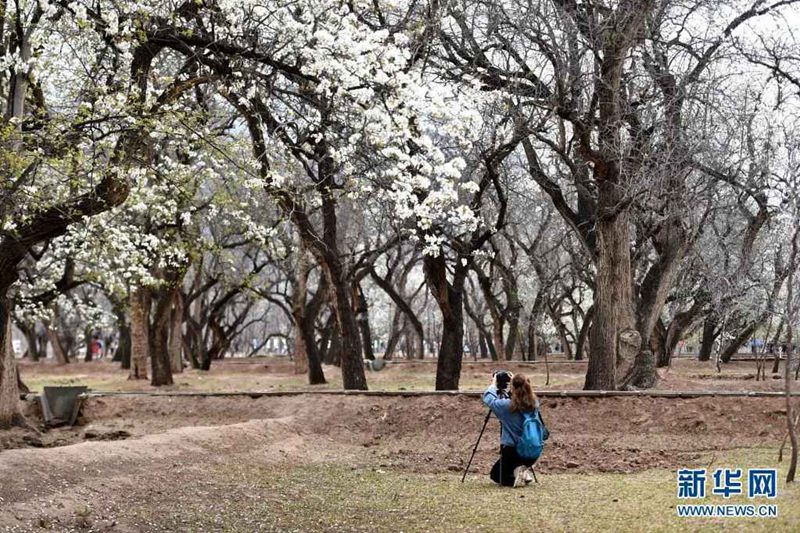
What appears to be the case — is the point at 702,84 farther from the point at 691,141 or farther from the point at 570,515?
the point at 570,515

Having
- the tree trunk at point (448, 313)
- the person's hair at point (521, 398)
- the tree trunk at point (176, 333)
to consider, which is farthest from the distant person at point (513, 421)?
the tree trunk at point (176, 333)

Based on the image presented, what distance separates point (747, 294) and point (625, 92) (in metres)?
11.4

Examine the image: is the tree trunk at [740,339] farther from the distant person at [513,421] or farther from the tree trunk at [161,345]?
the distant person at [513,421]

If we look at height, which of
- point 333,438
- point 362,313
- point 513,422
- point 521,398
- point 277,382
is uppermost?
point 362,313

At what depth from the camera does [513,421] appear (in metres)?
10.5

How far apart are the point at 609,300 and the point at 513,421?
284 inches

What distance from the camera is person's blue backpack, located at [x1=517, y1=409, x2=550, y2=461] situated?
10328mm

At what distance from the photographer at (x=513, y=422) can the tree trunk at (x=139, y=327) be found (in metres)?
18.8

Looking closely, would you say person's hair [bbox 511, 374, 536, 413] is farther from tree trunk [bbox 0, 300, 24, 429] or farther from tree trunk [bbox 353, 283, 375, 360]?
tree trunk [bbox 353, 283, 375, 360]

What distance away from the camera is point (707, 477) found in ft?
34.4

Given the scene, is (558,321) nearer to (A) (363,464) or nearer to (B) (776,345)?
(B) (776,345)

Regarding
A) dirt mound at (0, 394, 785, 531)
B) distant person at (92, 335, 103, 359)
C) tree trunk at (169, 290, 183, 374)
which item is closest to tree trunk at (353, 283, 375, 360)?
tree trunk at (169, 290, 183, 374)

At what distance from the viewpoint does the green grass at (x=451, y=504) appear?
8250 mm

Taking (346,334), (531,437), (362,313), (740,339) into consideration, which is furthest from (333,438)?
(740,339)
